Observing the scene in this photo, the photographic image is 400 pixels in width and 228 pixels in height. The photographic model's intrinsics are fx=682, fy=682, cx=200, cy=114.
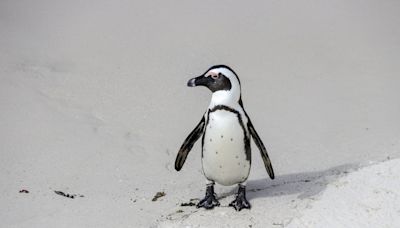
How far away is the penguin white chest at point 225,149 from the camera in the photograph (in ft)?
10.3

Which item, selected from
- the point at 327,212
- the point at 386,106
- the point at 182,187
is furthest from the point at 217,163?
the point at 386,106

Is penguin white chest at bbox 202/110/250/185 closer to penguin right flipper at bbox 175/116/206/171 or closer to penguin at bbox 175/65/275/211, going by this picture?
penguin at bbox 175/65/275/211

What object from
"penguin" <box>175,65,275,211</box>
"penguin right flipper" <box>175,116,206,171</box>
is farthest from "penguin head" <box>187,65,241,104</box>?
"penguin right flipper" <box>175,116,206,171</box>

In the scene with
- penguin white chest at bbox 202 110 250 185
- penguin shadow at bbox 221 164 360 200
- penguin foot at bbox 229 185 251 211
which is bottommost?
penguin shadow at bbox 221 164 360 200

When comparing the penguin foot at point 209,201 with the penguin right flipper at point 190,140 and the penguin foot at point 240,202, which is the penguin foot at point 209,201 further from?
the penguin right flipper at point 190,140

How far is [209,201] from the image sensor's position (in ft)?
10.8

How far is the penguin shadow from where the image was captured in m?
3.37

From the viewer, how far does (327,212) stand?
3002mm

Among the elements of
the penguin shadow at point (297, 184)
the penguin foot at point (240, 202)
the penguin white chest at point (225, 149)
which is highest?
the penguin white chest at point (225, 149)

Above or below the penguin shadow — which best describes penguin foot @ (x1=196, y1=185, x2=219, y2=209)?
above

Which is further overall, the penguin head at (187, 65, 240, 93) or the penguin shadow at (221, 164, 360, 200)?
the penguin shadow at (221, 164, 360, 200)

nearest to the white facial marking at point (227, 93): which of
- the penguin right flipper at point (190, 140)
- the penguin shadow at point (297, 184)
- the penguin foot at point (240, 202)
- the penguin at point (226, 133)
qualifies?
the penguin at point (226, 133)

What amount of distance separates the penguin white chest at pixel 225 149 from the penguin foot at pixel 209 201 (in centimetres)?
7

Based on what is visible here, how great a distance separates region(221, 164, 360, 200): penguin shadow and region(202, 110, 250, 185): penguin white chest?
206 millimetres
